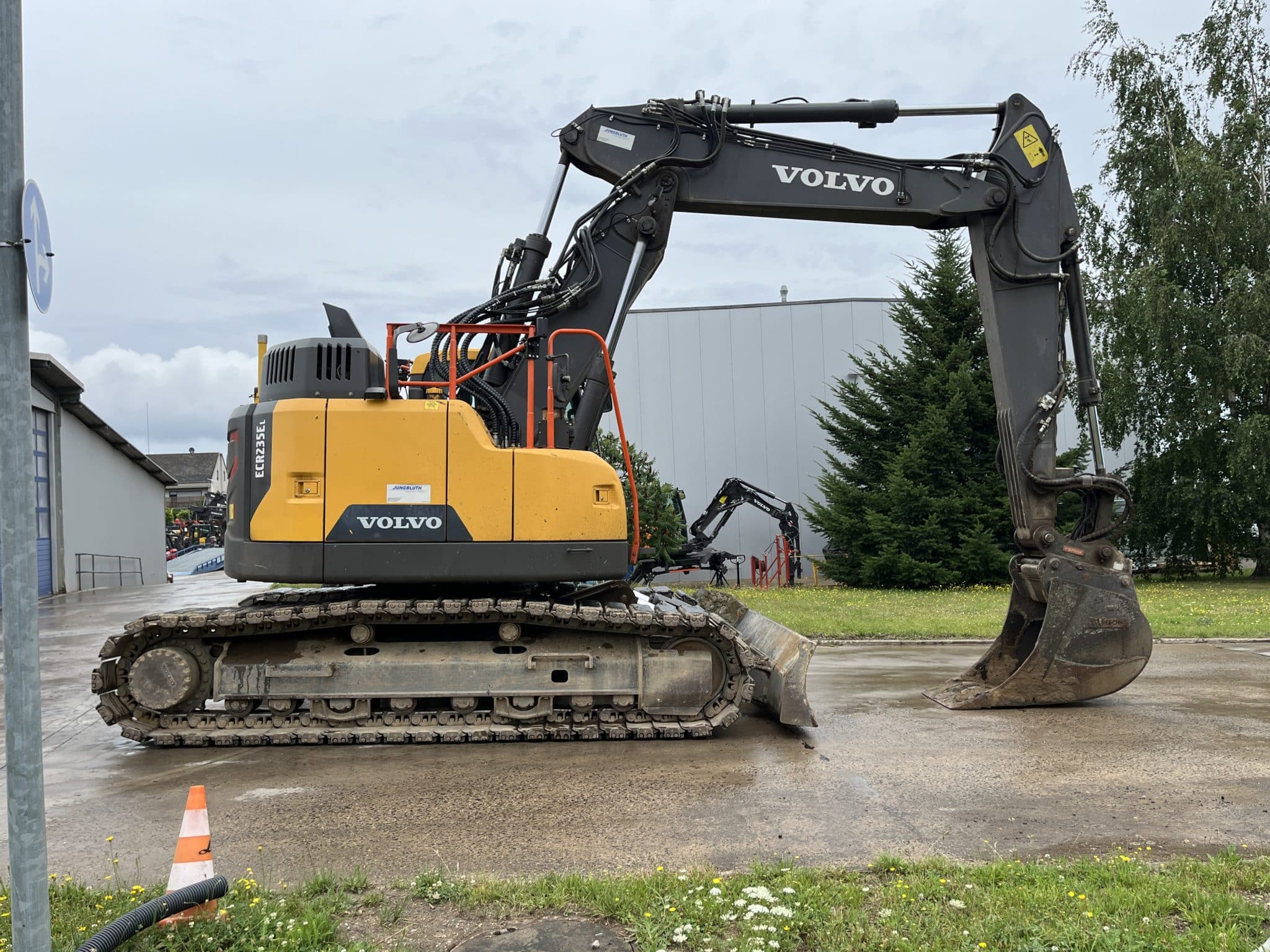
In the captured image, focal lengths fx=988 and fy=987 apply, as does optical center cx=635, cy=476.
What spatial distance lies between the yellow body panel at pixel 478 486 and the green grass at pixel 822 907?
3111mm

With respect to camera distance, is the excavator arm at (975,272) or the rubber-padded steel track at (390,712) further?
the excavator arm at (975,272)

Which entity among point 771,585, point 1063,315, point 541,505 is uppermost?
point 1063,315

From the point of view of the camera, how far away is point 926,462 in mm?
22109

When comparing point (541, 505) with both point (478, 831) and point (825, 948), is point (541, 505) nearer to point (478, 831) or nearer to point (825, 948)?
point (478, 831)

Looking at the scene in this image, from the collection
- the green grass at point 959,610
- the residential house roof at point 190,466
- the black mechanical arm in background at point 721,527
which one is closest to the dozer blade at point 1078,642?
the green grass at point 959,610

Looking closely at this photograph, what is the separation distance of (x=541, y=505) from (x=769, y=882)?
11.7ft

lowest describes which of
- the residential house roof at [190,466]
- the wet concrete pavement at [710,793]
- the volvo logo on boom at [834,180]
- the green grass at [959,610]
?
the green grass at [959,610]

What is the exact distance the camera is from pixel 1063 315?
827 cm

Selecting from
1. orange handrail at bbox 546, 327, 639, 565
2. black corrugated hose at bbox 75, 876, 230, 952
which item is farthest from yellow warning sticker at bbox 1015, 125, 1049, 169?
black corrugated hose at bbox 75, 876, 230, 952

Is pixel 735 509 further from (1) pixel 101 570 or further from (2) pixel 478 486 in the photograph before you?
(2) pixel 478 486

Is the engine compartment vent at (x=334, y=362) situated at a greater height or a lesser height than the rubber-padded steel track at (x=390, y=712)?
greater

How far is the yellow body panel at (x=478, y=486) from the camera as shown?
695cm

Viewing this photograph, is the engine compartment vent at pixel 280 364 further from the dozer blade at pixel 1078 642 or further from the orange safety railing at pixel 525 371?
the dozer blade at pixel 1078 642

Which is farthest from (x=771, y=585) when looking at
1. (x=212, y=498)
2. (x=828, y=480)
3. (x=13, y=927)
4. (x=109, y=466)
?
(x=212, y=498)
